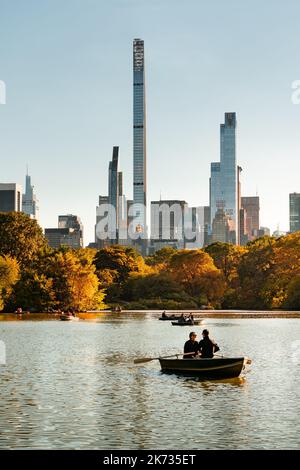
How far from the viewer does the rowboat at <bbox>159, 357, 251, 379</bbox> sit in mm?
35281

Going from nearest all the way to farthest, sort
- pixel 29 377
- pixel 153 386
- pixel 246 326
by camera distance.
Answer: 1. pixel 153 386
2. pixel 29 377
3. pixel 246 326

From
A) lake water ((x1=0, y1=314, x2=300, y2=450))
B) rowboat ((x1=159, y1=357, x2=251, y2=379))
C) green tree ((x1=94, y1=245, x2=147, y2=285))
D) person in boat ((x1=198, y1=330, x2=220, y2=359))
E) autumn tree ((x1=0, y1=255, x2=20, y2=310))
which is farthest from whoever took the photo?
green tree ((x1=94, y1=245, x2=147, y2=285))

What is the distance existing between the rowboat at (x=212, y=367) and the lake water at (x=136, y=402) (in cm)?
48

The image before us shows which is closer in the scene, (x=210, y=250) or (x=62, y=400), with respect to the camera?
(x=62, y=400)

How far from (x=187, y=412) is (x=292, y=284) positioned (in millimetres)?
93600

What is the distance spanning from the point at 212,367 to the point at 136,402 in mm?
7142

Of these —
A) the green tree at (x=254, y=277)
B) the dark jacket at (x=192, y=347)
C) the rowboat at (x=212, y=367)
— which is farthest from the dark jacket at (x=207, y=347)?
the green tree at (x=254, y=277)

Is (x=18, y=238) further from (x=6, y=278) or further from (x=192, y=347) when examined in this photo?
(x=192, y=347)

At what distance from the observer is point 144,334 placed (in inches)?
2640

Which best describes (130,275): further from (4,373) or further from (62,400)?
(62,400)

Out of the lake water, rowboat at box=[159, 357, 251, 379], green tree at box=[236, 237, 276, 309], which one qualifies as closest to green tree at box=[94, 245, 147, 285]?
green tree at box=[236, 237, 276, 309]

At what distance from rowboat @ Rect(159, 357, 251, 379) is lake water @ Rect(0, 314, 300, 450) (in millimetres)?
476

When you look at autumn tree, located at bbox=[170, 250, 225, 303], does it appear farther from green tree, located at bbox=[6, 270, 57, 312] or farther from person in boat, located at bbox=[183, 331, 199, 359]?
person in boat, located at bbox=[183, 331, 199, 359]
